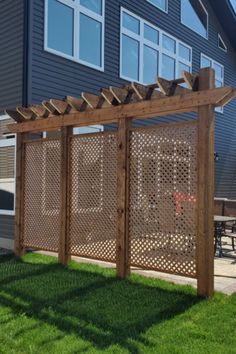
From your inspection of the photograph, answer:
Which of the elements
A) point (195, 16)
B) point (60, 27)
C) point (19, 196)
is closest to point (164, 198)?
point (19, 196)

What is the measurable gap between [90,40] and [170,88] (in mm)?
4819

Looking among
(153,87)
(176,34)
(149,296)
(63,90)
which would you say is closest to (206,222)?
(149,296)

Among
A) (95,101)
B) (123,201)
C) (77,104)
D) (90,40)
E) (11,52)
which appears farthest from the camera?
(90,40)

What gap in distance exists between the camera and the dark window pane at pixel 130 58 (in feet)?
33.7

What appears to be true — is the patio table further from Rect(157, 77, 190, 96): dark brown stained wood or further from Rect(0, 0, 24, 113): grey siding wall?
Rect(0, 0, 24, 113): grey siding wall

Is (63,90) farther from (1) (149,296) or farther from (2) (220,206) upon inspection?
(1) (149,296)

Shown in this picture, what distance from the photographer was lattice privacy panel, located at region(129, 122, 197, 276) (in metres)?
4.96

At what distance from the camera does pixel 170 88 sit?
5059 millimetres

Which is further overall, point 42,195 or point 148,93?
point 42,195

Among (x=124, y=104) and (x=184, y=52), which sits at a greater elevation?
(x=184, y=52)

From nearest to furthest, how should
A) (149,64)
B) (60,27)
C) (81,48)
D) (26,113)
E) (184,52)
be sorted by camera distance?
(26,113) < (60,27) < (81,48) < (149,64) < (184,52)

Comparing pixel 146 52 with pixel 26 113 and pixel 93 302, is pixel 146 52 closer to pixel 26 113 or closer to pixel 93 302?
pixel 26 113

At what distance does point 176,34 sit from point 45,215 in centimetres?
785

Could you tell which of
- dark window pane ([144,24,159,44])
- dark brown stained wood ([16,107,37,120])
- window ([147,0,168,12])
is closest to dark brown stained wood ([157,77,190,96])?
dark brown stained wood ([16,107,37,120])
